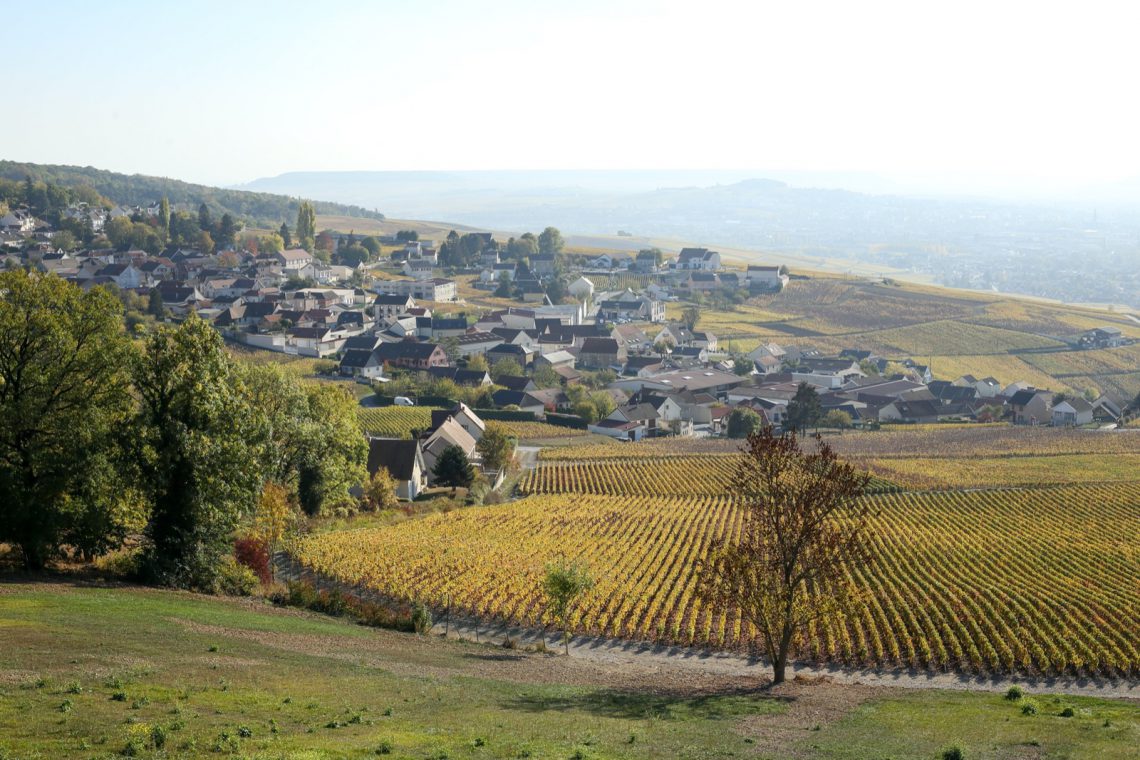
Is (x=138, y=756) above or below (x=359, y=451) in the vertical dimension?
above

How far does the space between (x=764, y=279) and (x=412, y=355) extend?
228 feet

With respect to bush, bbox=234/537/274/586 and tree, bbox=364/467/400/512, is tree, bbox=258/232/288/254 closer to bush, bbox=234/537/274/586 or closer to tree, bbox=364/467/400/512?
tree, bbox=364/467/400/512

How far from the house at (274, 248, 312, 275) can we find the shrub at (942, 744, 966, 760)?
367 feet

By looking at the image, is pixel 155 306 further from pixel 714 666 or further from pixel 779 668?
pixel 779 668

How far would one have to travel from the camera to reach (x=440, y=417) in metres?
62.0

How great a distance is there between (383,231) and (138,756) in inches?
7204

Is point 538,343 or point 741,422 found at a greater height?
point 538,343

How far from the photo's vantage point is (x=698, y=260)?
150875 millimetres

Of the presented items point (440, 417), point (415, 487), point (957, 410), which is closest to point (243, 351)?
point (440, 417)

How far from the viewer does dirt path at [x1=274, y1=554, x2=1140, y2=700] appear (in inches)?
896

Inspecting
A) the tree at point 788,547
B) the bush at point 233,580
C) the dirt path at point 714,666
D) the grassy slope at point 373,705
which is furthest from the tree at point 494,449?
the tree at point 788,547

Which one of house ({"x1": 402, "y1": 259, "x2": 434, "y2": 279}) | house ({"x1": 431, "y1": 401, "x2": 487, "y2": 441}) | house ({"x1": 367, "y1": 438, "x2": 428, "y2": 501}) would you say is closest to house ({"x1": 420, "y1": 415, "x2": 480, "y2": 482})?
house ({"x1": 431, "y1": 401, "x2": 487, "y2": 441})

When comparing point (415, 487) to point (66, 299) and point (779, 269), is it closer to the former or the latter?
point (66, 299)

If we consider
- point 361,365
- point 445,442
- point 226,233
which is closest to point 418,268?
point 226,233
